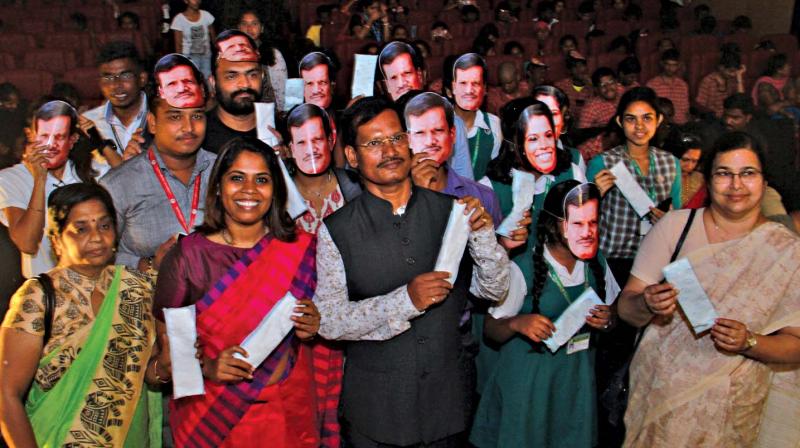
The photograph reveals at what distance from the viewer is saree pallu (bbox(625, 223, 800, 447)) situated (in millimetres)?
2744

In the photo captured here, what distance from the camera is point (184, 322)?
7.93ft

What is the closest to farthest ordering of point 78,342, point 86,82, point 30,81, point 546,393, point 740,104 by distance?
point 78,342 → point 546,393 → point 740,104 → point 30,81 → point 86,82

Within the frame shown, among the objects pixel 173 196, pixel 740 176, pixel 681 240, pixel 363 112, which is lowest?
pixel 681 240

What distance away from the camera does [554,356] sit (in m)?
3.13

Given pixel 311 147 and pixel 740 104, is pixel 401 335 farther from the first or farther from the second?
pixel 740 104

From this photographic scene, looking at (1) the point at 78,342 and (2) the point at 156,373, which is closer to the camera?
(1) the point at 78,342

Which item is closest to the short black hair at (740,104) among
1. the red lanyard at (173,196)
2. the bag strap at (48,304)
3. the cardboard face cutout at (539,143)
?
the cardboard face cutout at (539,143)

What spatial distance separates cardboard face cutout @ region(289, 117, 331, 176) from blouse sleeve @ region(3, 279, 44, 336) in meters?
1.32

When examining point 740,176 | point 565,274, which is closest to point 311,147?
point 565,274

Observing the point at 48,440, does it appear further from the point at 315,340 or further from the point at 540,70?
the point at 540,70

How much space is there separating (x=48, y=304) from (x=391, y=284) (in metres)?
1.09

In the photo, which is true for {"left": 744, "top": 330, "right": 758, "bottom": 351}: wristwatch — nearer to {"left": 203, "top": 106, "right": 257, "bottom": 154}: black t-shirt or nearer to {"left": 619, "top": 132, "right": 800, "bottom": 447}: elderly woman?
{"left": 619, "top": 132, "right": 800, "bottom": 447}: elderly woman

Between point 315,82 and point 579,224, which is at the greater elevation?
point 315,82

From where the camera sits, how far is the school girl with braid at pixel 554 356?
3.12 m
